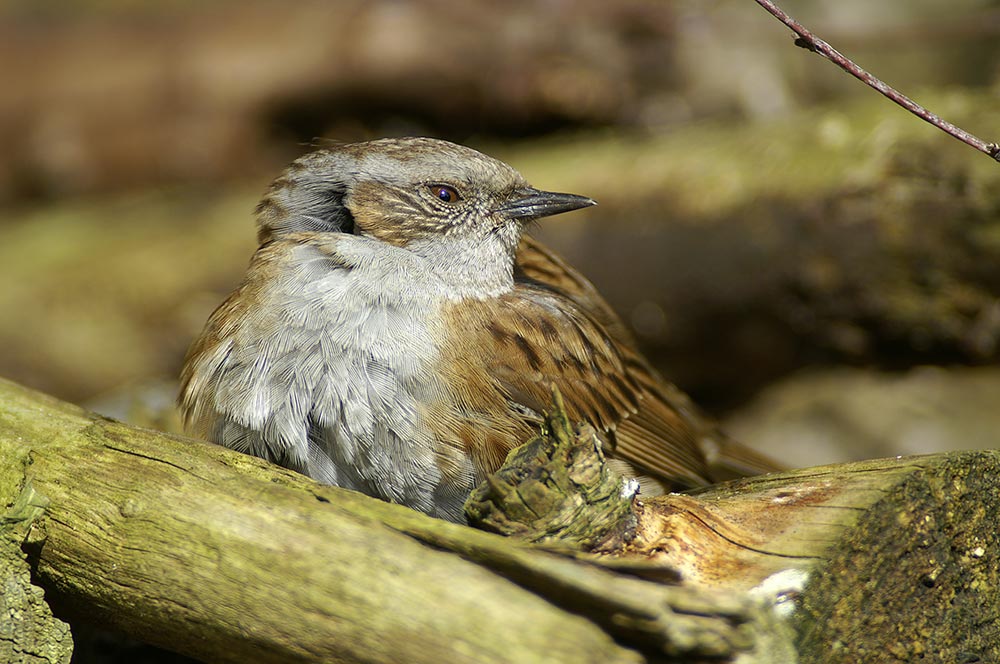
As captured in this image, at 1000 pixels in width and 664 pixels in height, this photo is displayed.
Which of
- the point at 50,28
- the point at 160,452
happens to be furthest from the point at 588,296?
the point at 50,28

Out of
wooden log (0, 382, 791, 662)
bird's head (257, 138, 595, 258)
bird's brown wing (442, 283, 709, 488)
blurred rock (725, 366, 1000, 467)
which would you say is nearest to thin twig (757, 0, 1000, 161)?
bird's head (257, 138, 595, 258)

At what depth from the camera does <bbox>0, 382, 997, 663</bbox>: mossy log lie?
260 cm

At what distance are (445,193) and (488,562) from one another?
1894 mm

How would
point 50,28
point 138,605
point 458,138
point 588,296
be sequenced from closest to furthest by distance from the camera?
point 138,605, point 588,296, point 458,138, point 50,28

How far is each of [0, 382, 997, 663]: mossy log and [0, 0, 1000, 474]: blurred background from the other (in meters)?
2.27

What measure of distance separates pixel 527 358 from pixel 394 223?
807 millimetres

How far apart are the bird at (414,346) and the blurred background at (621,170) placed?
1.86 m

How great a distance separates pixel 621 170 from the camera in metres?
7.22

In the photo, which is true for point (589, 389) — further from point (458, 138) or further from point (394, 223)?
point (458, 138)

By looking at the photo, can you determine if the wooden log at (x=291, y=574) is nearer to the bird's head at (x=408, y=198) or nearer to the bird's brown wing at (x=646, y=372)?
the bird's head at (x=408, y=198)

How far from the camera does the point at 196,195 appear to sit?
8.86m

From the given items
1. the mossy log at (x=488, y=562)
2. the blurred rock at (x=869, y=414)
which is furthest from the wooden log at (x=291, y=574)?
the blurred rock at (x=869, y=414)

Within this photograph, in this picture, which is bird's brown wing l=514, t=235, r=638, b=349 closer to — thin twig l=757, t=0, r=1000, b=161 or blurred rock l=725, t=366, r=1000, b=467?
thin twig l=757, t=0, r=1000, b=161

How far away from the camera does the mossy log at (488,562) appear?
2.60 metres
